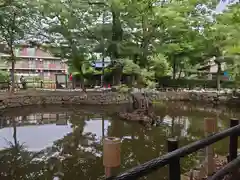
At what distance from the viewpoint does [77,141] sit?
634cm

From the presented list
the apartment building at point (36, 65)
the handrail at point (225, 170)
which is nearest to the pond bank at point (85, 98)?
the handrail at point (225, 170)

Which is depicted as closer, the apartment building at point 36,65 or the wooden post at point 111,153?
the wooden post at point 111,153

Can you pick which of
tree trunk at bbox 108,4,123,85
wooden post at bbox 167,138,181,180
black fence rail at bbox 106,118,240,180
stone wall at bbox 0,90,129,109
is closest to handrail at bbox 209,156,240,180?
black fence rail at bbox 106,118,240,180

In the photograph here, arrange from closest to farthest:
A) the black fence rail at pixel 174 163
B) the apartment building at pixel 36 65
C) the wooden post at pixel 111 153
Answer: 1. the black fence rail at pixel 174 163
2. the wooden post at pixel 111 153
3. the apartment building at pixel 36 65

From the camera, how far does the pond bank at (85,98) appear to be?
40.1 feet

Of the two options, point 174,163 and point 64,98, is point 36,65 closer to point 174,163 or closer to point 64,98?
point 64,98

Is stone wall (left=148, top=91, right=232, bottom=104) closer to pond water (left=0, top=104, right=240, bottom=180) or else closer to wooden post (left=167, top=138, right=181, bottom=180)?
pond water (left=0, top=104, right=240, bottom=180)

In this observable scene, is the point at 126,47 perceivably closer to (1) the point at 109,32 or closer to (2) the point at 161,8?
(1) the point at 109,32

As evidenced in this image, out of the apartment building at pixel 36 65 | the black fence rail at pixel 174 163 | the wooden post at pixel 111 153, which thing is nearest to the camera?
the black fence rail at pixel 174 163

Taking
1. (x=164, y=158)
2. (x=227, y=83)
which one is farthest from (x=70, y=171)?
(x=227, y=83)

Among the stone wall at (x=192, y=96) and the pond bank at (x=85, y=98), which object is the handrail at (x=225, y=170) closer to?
the pond bank at (x=85, y=98)

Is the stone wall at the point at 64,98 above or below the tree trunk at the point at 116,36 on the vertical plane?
below

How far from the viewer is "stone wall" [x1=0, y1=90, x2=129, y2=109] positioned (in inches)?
493

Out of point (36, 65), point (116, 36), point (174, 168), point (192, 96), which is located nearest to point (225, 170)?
point (174, 168)
